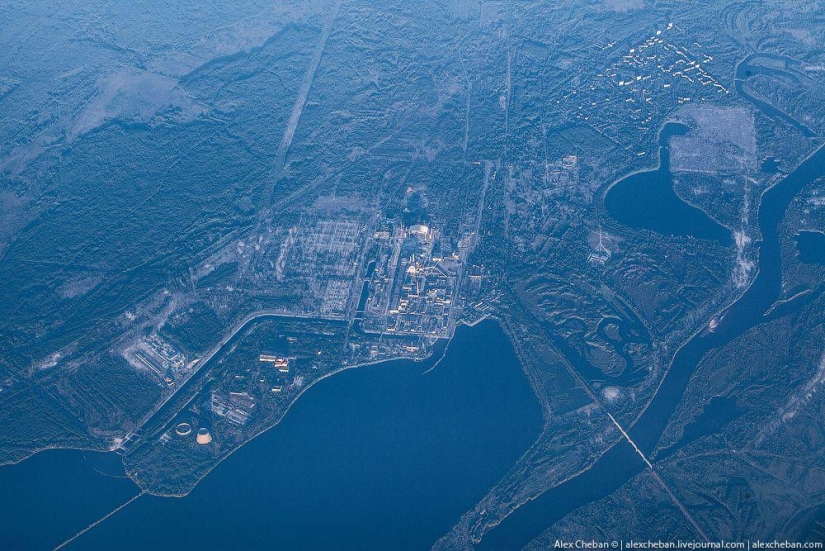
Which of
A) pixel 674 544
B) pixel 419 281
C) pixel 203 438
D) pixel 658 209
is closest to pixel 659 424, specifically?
pixel 674 544

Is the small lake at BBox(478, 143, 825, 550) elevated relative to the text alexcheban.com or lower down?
elevated

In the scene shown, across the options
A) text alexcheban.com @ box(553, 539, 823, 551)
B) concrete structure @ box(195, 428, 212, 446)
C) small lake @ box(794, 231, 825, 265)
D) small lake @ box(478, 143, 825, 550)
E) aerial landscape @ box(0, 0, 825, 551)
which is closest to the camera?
text alexcheban.com @ box(553, 539, 823, 551)

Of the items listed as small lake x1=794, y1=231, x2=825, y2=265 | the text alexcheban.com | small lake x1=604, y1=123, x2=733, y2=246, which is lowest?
the text alexcheban.com

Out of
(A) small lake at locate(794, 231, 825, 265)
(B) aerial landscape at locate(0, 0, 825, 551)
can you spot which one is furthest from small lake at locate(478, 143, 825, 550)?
(A) small lake at locate(794, 231, 825, 265)

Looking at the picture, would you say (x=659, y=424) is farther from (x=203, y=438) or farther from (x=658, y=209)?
(x=203, y=438)

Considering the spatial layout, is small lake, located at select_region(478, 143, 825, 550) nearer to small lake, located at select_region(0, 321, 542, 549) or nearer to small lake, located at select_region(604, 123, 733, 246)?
small lake, located at select_region(0, 321, 542, 549)

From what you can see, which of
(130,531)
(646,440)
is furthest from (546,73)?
(130,531)

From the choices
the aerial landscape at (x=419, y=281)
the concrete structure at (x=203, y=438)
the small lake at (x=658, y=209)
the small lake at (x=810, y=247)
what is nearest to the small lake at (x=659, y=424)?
the aerial landscape at (x=419, y=281)

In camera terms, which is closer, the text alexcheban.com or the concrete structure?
the text alexcheban.com
